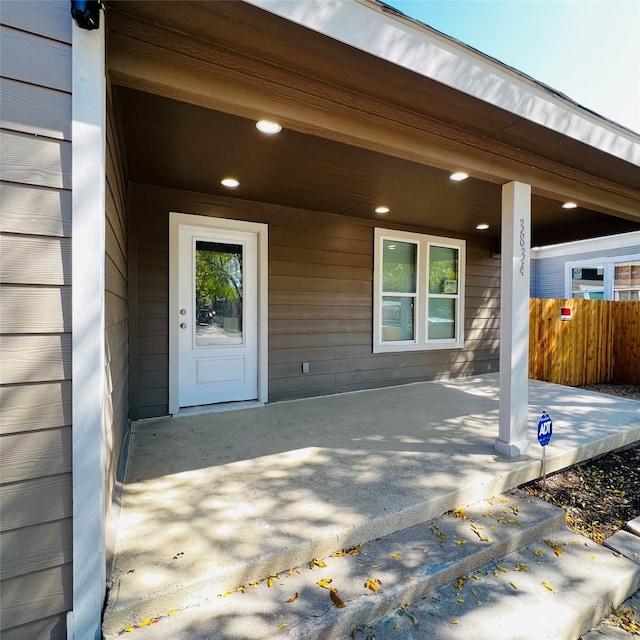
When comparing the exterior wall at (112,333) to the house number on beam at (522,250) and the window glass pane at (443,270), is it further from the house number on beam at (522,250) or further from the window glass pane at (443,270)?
the window glass pane at (443,270)

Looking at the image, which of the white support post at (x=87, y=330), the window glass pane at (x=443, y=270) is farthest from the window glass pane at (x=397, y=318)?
the white support post at (x=87, y=330)

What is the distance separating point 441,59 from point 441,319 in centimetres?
420

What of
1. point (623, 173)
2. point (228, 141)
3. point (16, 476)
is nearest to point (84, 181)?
point (16, 476)

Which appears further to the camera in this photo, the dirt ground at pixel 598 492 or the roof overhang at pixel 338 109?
the dirt ground at pixel 598 492

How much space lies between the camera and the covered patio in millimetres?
1513

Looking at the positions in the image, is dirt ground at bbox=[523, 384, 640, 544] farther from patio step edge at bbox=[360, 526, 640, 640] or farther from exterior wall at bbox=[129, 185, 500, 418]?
exterior wall at bbox=[129, 185, 500, 418]

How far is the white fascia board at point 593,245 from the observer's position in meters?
8.27

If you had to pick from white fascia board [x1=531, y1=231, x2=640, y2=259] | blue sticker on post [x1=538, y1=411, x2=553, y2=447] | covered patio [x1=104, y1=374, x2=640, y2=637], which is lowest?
covered patio [x1=104, y1=374, x2=640, y2=637]

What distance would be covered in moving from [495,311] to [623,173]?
3.31 m

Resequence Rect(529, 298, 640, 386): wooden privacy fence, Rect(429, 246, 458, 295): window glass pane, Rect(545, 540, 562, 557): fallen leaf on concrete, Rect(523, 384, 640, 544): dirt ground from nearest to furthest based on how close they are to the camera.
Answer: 1. Rect(545, 540, 562, 557): fallen leaf on concrete
2. Rect(523, 384, 640, 544): dirt ground
3. Rect(429, 246, 458, 295): window glass pane
4. Rect(529, 298, 640, 386): wooden privacy fence

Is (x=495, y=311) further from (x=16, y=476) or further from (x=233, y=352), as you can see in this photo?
(x=16, y=476)

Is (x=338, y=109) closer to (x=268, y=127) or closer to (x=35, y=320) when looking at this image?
(x=268, y=127)

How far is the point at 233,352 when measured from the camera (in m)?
3.91

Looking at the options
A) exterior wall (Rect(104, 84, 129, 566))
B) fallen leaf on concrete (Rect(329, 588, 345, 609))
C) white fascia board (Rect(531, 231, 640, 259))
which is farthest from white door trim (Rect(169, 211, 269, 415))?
white fascia board (Rect(531, 231, 640, 259))
